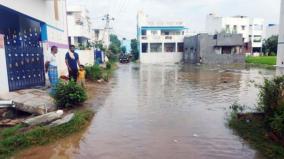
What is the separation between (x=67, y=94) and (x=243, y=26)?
202 ft

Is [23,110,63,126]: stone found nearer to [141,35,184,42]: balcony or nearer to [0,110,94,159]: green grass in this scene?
[0,110,94,159]: green grass

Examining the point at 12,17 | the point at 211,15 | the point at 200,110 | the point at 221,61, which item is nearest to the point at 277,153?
the point at 200,110

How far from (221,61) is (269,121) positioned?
34303mm

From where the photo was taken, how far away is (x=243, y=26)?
61.6m

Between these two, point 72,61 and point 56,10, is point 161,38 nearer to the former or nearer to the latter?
point 56,10

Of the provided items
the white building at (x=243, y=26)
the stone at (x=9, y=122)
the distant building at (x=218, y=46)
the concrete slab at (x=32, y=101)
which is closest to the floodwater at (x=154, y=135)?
the concrete slab at (x=32, y=101)

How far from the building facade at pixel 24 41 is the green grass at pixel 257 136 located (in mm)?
6671

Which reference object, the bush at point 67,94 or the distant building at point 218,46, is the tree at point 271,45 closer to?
the distant building at point 218,46

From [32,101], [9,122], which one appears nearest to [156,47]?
[32,101]

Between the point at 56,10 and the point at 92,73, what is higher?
the point at 56,10

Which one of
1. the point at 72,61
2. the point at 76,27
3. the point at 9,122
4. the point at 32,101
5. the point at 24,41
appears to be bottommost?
the point at 9,122

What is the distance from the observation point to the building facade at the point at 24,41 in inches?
321

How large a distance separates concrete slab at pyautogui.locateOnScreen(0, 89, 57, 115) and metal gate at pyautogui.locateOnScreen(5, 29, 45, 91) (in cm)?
61

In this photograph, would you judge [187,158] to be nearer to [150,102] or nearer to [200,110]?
[200,110]
